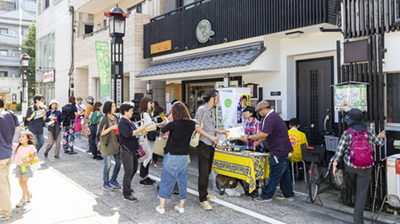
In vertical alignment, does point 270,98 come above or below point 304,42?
below

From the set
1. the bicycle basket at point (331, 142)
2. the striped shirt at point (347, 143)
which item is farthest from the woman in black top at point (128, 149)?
the bicycle basket at point (331, 142)

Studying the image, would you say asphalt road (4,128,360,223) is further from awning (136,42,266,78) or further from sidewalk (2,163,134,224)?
awning (136,42,266,78)

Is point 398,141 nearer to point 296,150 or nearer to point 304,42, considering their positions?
point 296,150

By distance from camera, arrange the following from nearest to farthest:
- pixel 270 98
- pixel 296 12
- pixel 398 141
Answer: pixel 398 141 < pixel 296 12 < pixel 270 98

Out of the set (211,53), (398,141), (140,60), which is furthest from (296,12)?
(140,60)

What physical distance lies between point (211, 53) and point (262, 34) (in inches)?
99.4

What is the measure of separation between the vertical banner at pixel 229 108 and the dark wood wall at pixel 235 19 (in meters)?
2.31

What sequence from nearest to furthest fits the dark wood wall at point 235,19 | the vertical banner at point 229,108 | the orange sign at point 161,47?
the dark wood wall at point 235,19, the vertical banner at point 229,108, the orange sign at point 161,47

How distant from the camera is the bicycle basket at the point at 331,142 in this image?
7.91 metres

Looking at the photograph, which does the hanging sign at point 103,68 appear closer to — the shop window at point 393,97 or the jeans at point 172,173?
the jeans at point 172,173

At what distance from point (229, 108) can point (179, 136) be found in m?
4.06

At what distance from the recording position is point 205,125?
5.72 metres

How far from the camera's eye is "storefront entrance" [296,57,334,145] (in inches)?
363

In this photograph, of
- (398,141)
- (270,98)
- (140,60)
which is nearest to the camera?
(398,141)
